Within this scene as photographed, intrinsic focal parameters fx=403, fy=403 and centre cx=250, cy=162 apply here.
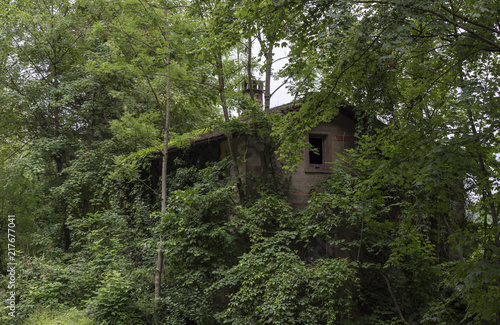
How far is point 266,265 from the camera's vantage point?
884 cm

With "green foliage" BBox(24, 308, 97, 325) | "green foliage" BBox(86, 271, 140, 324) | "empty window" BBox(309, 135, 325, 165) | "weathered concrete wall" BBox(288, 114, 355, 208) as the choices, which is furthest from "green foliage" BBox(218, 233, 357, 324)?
"empty window" BBox(309, 135, 325, 165)

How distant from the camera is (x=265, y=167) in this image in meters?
11.2

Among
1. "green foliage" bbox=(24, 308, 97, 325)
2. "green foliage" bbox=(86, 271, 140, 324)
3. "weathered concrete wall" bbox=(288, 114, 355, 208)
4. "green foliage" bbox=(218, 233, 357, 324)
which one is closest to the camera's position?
"green foliage" bbox=(218, 233, 357, 324)

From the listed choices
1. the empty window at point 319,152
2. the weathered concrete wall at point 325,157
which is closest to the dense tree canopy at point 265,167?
the weathered concrete wall at point 325,157

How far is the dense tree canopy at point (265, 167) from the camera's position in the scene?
18.5ft

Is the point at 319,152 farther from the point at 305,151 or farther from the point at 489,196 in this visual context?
the point at 489,196

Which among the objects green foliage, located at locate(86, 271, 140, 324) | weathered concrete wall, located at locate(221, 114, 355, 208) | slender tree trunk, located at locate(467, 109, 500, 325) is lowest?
green foliage, located at locate(86, 271, 140, 324)

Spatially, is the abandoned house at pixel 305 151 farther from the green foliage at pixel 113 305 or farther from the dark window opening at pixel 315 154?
the green foliage at pixel 113 305

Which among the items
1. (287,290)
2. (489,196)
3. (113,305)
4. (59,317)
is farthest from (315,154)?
(59,317)

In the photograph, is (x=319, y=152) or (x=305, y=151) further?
(x=319, y=152)

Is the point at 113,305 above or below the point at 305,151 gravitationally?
below

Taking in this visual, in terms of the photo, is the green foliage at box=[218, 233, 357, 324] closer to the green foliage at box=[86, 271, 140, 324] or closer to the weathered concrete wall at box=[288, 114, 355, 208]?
the green foliage at box=[86, 271, 140, 324]

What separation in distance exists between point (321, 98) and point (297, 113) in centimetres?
48

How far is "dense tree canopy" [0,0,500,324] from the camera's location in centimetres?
565
